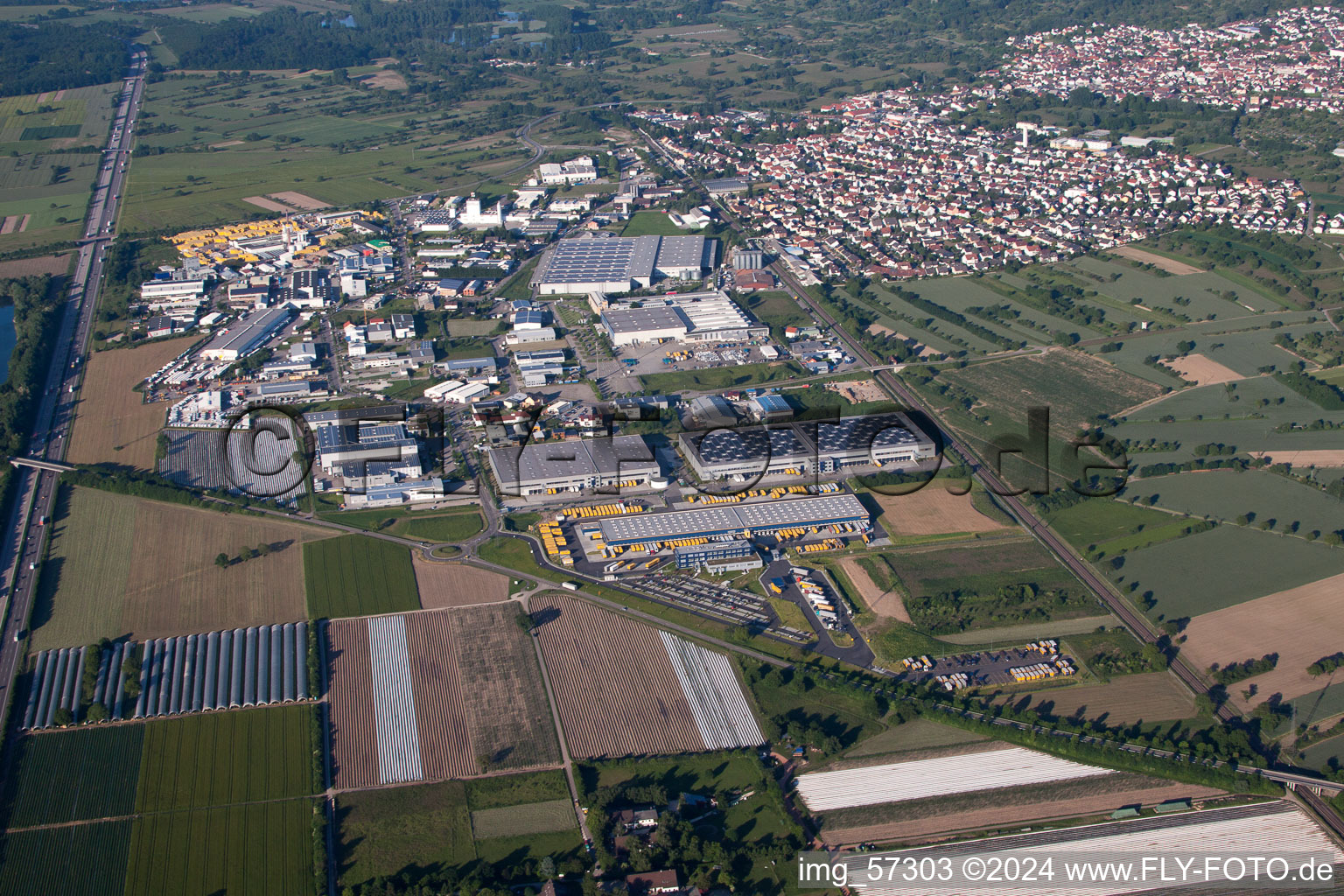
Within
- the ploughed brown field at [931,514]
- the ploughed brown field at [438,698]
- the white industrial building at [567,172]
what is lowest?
the ploughed brown field at [438,698]

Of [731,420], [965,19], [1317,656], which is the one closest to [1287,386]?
[1317,656]

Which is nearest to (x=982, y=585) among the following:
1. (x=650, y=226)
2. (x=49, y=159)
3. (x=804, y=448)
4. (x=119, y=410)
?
(x=804, y=448)

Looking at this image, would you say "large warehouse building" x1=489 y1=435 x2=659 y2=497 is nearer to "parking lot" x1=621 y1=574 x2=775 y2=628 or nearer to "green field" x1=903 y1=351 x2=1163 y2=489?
"parking lot" x1=621 y1=574 x2=775 y2=628

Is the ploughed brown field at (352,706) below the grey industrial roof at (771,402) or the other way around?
below

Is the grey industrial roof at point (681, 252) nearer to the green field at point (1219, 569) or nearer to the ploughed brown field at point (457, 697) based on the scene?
the ploughed brown field at point (457, 697)

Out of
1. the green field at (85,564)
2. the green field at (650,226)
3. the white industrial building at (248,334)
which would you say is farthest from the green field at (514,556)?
the green field at (650,226)

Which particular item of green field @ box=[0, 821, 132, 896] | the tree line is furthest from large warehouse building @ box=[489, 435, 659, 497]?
the tree line

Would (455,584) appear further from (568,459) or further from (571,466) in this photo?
(568,459)
